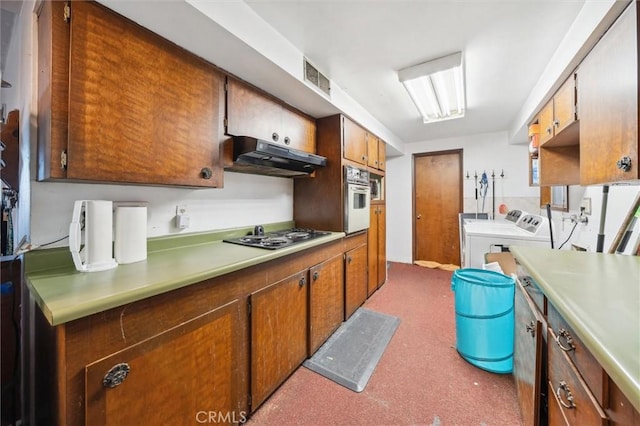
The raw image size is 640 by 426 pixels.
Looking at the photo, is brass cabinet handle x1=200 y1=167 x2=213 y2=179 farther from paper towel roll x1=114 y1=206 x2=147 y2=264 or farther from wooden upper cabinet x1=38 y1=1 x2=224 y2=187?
paper towel roll x1=114 y1=206 x2=147 y2=264

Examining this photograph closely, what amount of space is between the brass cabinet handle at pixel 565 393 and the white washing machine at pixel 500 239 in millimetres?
1845

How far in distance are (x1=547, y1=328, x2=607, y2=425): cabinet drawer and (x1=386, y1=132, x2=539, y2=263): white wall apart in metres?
3.47

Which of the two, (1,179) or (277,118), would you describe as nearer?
(1,179)

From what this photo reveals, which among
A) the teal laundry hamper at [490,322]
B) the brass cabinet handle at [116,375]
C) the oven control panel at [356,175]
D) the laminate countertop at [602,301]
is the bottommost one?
the teal laundry hamper at [490,322]

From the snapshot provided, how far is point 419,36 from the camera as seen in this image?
5.11 ft

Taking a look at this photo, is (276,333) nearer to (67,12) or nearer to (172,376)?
(172,376)

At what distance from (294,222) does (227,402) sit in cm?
159

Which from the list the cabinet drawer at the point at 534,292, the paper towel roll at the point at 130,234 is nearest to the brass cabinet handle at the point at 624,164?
the cabinet drawer at the point at 534,292

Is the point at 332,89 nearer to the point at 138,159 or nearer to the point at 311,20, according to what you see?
the point at 311,20

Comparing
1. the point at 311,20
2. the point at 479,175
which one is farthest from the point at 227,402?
the point at 479,175

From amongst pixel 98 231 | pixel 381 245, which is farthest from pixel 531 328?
pixel 381 245

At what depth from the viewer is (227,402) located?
115cm

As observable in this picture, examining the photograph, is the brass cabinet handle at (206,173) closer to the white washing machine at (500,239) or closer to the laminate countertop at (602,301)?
the laminate countertop at (602,301)

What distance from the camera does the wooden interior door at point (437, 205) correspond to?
4035 millimetres
